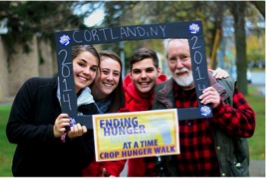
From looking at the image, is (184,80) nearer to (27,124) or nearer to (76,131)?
(76,131)

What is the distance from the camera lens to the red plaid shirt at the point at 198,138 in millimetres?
3131

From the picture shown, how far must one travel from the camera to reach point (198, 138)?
124 inches

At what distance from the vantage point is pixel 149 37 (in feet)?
10.2

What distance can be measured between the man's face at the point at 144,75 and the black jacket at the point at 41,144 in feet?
1.61

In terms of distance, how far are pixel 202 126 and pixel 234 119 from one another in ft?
0.76

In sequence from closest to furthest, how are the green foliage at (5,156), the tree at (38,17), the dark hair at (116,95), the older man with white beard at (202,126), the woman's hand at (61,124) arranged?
the woman's hand at (61,124) → the older man with white beard at (202,126) → the dark hair at (116,95) → the green foliage at (5,156) → the tree at (38,17)

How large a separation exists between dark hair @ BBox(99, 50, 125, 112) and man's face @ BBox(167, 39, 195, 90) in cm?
38

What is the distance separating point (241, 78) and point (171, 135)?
21200 mm

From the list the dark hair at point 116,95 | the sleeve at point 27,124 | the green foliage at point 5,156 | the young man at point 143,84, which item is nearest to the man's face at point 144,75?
the young man at point 143,84

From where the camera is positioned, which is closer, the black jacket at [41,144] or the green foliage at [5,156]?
the black jacket at [41,144]

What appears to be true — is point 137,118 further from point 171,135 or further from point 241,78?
point 241,78

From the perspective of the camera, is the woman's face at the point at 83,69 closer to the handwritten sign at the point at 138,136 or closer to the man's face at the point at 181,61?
the handwritten sign at the point at 138,136

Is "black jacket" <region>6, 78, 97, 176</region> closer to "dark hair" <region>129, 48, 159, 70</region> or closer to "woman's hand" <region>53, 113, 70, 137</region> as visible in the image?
"woman's hand" <region>53, 113, 70, 137</region>

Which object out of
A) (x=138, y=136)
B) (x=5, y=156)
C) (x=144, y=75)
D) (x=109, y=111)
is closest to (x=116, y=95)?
(x=109, y=111)
